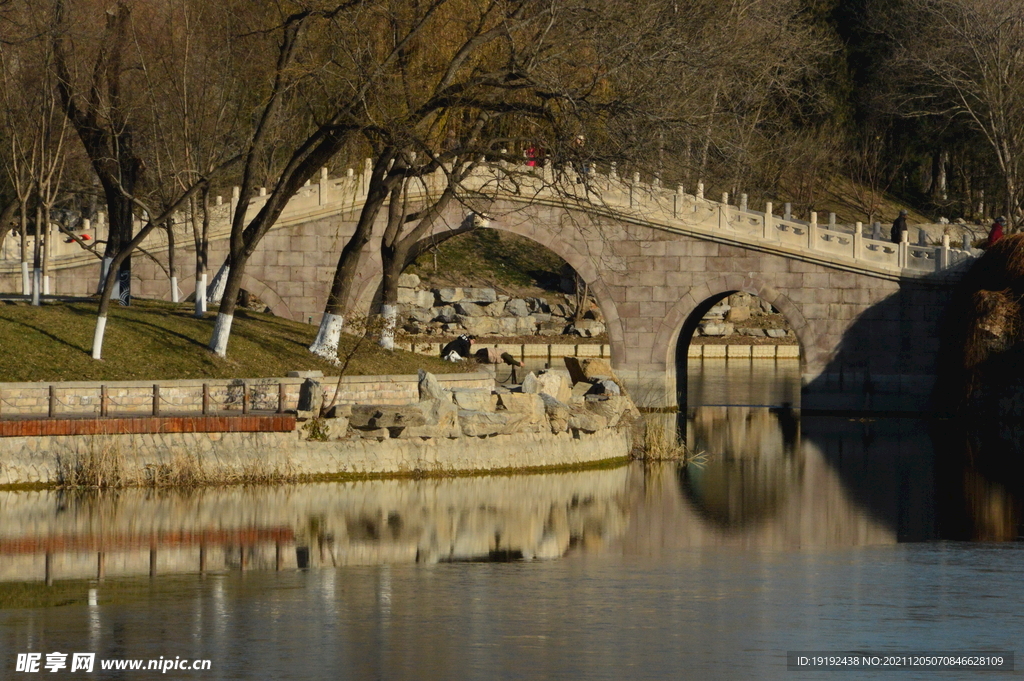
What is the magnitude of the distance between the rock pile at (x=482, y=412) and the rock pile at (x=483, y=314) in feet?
97.6

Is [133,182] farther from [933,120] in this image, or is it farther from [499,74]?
[933,120]

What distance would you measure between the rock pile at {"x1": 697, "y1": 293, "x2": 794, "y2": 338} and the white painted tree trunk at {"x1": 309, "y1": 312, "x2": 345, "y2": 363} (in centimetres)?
3425

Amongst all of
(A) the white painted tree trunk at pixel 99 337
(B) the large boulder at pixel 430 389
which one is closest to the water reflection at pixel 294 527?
(B) the large boulder at pixel 430 389

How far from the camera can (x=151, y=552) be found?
1842 cm

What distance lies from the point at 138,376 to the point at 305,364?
3584 millimetres

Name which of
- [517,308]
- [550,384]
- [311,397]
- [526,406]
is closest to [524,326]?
[517,308]

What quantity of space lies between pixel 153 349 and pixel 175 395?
3163 mm

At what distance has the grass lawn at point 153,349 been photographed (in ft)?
82.4

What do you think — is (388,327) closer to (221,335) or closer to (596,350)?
(221,335)

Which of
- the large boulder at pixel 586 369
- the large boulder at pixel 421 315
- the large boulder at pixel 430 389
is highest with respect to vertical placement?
the large boulder at pixel 421 315

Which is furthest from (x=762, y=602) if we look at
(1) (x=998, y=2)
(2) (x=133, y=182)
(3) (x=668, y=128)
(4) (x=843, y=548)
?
(1) (x=998, y=2)

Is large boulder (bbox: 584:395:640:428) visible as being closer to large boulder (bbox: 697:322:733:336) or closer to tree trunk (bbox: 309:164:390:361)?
tree trunk (bbox: 309:164:390:361)

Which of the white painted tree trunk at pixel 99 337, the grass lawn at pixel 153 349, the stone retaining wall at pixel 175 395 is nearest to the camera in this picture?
the stone retaining wall at pixel 175 395

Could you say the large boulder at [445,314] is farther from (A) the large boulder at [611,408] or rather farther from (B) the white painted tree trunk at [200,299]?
(A) the large boulder at [611,408]
